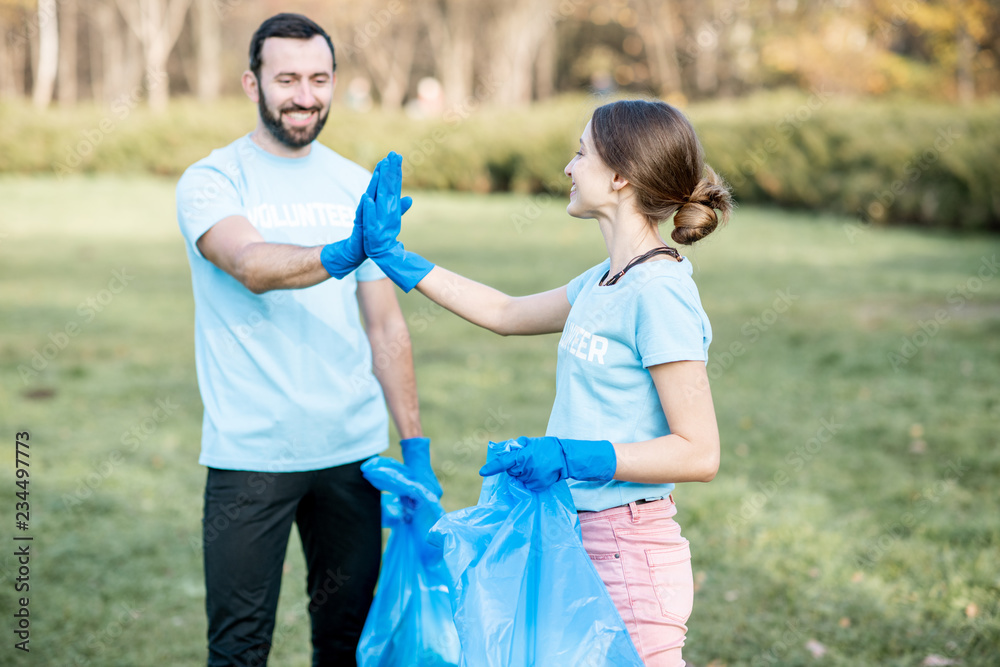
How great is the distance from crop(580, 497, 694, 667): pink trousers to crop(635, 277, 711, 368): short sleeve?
39 cm

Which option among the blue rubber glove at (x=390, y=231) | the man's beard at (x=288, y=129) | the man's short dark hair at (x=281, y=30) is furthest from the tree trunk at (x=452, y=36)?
the blue rubber glove at (x=390, y=231)

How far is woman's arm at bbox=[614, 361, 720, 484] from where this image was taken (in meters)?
1.89

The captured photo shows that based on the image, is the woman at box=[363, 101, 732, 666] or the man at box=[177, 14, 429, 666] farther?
the man at box=[177, 14, 429, 666]

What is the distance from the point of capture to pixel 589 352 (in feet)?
6.63

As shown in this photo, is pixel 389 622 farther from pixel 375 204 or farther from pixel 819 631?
pixel 819 631

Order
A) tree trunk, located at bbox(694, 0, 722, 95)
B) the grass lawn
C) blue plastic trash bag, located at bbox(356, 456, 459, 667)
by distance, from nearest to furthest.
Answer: blue plastic trash bag, located at bbox(356, 456, 459, 667), the grass lawn, tree trunk, located at bbox(694, 0, 722, 95)

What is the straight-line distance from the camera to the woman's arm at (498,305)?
7.70ft

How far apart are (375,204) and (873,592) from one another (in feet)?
9.84

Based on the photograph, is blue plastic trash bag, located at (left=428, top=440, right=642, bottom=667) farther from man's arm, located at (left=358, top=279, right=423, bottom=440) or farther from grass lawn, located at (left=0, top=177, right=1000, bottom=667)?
grass lawn, located at (left=0, top=177, right=1000, bottom=667)

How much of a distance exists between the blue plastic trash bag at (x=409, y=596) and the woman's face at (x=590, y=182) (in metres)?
0.94

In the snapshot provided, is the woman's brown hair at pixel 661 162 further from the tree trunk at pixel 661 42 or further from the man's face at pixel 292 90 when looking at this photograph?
the tree trunk at pixel 661 42

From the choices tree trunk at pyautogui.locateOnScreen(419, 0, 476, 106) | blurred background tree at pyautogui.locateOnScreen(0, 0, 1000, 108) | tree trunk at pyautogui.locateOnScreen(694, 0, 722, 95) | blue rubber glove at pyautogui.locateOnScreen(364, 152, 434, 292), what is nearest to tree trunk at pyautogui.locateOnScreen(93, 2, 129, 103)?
blurred background tree at pyautogui.locateOnScreen(0, 0, 1000, 108)

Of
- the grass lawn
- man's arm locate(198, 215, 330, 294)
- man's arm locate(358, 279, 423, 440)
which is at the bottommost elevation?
the grass lawn

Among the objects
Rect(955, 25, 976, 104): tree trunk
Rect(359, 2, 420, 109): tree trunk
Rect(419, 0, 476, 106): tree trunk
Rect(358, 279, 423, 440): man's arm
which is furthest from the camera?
Rect(359, 2, 420, 109): tree trunk
